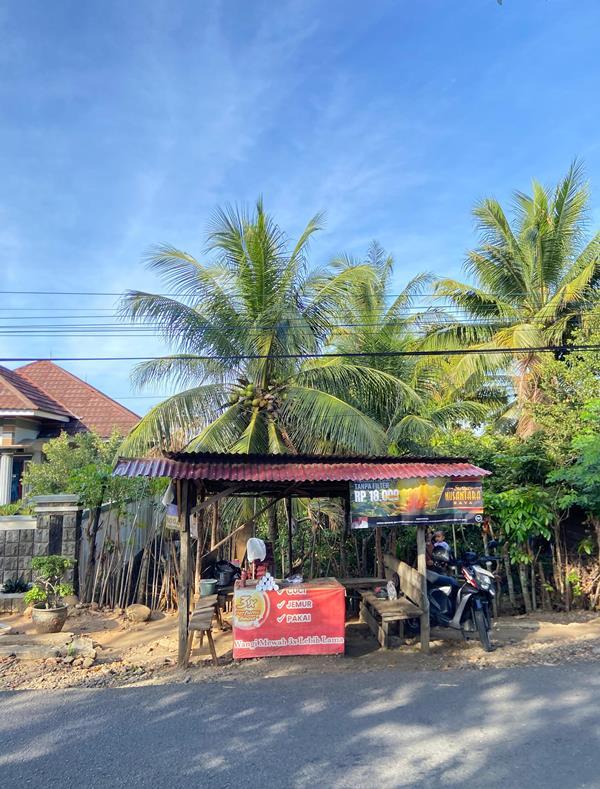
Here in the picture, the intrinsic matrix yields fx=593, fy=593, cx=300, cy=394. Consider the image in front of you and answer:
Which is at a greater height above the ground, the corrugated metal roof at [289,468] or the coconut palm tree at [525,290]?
the coconut palm tree at [525,290]

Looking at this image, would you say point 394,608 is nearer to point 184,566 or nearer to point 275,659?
point 275,659

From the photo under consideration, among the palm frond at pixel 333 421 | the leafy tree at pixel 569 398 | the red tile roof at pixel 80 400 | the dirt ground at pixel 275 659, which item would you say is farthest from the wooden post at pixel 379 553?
the red tile roof at pixel 80 400

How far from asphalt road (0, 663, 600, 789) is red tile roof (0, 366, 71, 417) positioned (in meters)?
11.8

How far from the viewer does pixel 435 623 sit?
8.33 m

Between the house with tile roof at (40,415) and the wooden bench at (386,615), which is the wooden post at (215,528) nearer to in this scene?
the wooden bench at (386,615)

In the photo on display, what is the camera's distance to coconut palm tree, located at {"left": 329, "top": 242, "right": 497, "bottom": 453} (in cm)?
1385

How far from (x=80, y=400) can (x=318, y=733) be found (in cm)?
1789

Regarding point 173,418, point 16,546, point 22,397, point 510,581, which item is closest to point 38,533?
point 16,546

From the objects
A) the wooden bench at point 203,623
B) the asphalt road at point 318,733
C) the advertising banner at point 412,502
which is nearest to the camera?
the asphalt road at point 318,733

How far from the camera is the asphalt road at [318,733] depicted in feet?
13.6

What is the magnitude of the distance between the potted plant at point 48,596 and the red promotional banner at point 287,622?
11.0ft

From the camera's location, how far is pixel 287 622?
7555 millimetres

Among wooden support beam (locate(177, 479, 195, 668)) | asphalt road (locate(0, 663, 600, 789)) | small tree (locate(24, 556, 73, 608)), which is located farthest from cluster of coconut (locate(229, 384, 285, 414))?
asphalt road (locate(0, 663, 600, 789))

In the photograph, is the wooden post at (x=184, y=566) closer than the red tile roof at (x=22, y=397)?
Yes
